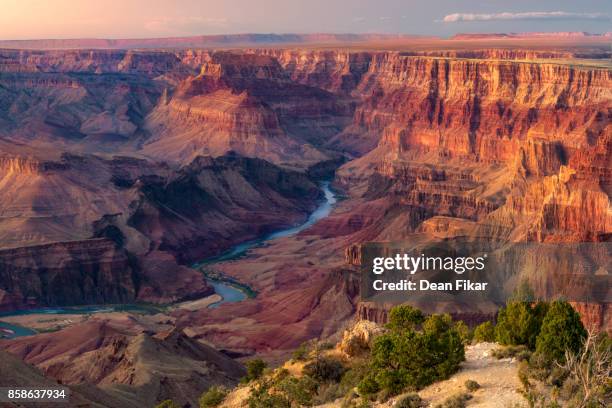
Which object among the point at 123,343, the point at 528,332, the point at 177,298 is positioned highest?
the point at 528,332

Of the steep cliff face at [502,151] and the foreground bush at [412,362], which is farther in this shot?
the steep cliff face at [502,151]

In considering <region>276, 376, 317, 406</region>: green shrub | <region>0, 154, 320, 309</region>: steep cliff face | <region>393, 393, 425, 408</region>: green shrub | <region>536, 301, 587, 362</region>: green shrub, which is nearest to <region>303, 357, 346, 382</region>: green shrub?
<region>276, 376, 317, 406</region>: green shrub

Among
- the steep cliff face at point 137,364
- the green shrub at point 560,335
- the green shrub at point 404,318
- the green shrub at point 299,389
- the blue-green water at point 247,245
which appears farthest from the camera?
the blue-green water at point 247,245

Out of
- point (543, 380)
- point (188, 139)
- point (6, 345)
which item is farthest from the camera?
point (188, 139)

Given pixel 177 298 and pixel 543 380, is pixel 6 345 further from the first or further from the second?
Result: pixel 543 380

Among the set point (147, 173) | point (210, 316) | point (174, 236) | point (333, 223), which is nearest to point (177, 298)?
point (210, 316)

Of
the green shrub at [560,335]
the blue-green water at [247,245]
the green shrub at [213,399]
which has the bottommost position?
the blue-green water at [247,245]

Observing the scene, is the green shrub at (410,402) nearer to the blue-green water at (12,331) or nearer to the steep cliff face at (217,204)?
the blue-green water at (12,331)

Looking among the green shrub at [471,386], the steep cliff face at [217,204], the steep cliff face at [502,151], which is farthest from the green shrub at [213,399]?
the steep cliff face at [217,204]
